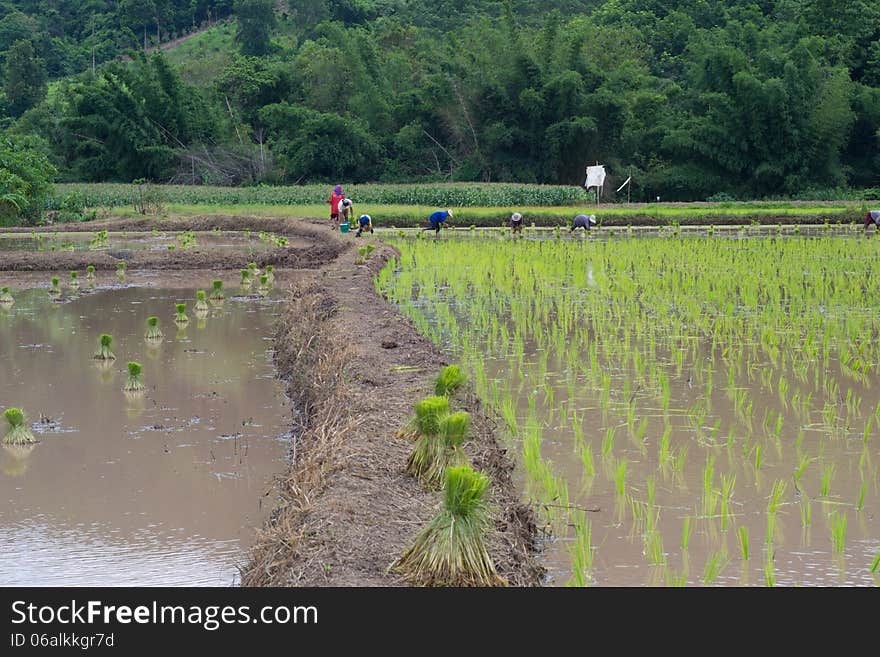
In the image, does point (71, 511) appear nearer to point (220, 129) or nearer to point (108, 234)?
point (108, 234)

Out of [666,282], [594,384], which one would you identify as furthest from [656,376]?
[666,282]

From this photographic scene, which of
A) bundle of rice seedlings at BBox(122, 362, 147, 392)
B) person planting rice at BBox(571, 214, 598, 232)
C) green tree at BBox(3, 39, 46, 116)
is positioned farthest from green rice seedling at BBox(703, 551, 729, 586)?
green tree at BBox(3, 39, 46, 116)

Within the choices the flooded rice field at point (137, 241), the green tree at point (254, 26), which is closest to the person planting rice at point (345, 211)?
the flooded rice field at point (137, 241)

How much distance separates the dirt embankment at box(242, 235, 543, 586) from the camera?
3336 millimetres

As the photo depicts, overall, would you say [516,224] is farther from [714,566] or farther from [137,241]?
[714,566]

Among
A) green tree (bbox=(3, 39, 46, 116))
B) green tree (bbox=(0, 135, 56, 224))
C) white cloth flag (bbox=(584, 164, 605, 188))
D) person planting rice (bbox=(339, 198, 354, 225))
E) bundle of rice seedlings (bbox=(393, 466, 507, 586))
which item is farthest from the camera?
green tree (bbox=(3, 39, 46, 116))

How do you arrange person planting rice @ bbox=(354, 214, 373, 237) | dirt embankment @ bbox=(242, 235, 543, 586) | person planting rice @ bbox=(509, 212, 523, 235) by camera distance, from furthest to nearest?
person planting rice @ bbox=(509, 212, 523, 235) → person planting rice @ bbox=(354, 214, 373, 237) → dirt embankment @ bbox=(242, 235, 543, 586)

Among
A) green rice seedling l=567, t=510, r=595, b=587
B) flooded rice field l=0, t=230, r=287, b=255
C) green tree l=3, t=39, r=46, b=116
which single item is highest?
green tree l=3, t=39, r=46, b=116

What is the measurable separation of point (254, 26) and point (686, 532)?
49.4 meters

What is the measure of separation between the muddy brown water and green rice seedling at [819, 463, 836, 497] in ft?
7.60

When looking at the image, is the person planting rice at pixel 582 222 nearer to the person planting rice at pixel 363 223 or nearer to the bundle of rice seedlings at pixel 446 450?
the person planting rice at pixel 363 223

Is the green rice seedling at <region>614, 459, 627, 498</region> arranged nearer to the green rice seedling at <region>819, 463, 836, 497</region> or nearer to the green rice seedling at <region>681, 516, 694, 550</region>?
the green rice seedling at <region>681, 516, 694, 550</region>

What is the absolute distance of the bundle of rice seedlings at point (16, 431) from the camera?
5.49 metres
